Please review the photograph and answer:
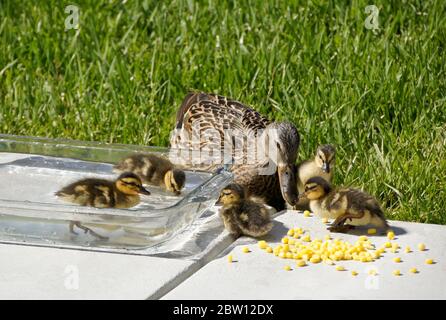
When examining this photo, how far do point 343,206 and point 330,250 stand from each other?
48 centimetres

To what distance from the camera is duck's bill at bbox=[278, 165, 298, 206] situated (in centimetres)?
561

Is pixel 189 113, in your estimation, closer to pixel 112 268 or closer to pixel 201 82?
pixel 201 82

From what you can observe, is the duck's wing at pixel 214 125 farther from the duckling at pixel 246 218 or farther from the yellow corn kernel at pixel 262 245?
the yellow corn kernel at pixel 262 245

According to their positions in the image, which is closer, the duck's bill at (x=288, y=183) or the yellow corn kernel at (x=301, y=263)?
the yellow corn kernel at (x=301, y=263)

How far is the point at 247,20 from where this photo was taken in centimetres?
814

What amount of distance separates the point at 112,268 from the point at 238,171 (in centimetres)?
165

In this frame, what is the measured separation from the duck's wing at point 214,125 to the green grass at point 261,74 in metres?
0.26

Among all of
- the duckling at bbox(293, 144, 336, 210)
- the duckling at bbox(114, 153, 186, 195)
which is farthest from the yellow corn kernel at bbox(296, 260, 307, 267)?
the duckling at bbox(114, 153, 186, 195)

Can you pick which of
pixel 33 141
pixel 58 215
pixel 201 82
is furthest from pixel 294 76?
pixel 58 215

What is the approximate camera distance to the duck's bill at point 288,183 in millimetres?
5613

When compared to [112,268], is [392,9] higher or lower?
higher

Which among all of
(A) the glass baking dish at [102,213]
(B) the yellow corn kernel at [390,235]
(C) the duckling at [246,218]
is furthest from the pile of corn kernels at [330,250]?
(A) the glass baking dish at [102,213]

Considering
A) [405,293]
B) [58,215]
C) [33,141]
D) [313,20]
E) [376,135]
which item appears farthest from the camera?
[313,20]
